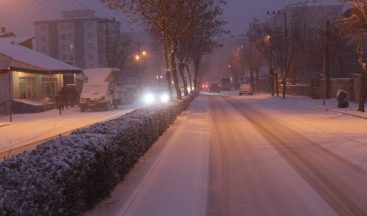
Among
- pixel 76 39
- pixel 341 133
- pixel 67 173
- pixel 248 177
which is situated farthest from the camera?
pixel 76 39

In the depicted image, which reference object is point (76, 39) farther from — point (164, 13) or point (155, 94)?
point (164, 13)

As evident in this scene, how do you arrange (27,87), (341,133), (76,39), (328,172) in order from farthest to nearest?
(76,39) → (27,87) → (341,133) → (328,172)

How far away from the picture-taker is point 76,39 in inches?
4606

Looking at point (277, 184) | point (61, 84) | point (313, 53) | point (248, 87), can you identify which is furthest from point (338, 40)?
point (277, 184)

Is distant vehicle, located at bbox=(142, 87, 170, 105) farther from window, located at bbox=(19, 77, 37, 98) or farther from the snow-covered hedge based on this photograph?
the snow-covered hedge

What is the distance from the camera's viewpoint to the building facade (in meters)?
116

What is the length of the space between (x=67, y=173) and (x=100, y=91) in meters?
32.6

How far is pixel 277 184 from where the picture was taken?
9.69 meters

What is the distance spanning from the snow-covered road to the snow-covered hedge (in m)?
0.39

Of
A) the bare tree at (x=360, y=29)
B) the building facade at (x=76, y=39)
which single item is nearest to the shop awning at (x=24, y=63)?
the bare tree at (x=360, y=29)

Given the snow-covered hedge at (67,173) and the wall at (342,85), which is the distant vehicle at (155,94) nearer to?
the wall at (342,85)

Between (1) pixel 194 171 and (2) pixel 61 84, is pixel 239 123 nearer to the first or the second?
(1) pixel 194 171

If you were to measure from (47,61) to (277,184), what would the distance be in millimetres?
40234

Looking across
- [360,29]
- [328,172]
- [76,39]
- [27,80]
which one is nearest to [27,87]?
[27,80]
